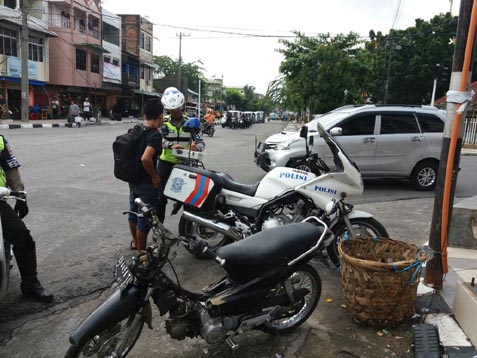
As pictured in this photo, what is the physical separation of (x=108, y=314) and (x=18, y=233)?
→ 4.97 ft

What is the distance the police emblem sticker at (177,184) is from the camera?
14.9 ft

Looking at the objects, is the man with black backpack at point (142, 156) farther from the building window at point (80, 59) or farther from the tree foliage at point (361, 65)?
the building window at point (80, 59)

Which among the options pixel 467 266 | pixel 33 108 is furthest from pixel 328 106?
pixel 467 266

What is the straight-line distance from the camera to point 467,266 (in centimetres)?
462

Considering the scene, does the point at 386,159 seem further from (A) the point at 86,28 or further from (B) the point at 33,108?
(A) the point at 86,28

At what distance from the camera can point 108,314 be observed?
2.54 meters

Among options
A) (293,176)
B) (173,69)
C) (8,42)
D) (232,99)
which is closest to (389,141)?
(293,176)

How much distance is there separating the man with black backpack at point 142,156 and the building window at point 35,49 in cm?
2905

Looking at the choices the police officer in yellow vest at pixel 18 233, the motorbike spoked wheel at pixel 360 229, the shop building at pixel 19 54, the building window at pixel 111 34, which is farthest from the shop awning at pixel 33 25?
the motorbike spoked wheel at pixel 360 229

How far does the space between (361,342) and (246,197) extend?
184 centimetres

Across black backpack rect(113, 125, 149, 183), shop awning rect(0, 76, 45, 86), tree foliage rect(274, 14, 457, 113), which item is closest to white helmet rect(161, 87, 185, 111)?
black backpack rect(113, 125, 149, 183)

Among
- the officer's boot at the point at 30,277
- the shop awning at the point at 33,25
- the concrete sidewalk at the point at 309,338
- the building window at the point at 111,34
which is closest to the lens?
the concrete sidewalk at the point at 309,338

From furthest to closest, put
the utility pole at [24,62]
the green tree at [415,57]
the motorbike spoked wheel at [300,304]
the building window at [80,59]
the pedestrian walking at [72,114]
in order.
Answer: the green tree at [415,57] < the building window at [80,59] < the pedestrian walking at [72,114] < the utility pole at [24,62] < the motorbike spoked wheel at [300,304]

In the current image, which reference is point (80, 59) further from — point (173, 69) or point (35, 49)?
point (173, 69)
